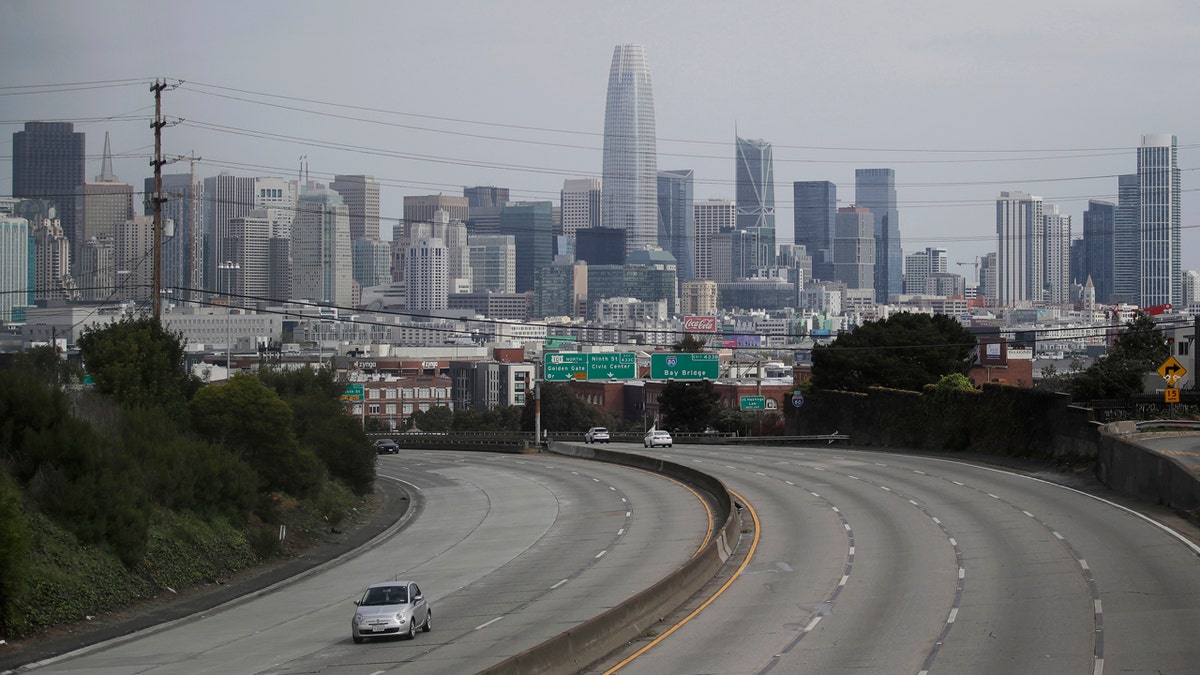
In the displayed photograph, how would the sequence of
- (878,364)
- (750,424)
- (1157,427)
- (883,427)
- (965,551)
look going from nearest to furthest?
(965,551)
(1157,427)
(883,427)
(878,364)
(750,424)

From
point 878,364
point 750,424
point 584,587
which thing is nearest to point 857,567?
point 584,587

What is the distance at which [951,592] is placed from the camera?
3111 cm

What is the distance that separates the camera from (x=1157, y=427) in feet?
184

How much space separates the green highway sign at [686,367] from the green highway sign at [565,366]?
5143 millimetres

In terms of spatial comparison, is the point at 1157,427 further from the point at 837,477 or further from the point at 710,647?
the point at 710,647

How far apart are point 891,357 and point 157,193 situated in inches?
2517

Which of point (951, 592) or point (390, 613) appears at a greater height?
point (951, 592)

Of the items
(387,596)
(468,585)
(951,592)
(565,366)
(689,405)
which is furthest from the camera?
(689,405)

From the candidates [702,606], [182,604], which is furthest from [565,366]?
[702,606]

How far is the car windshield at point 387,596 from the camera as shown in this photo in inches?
1193

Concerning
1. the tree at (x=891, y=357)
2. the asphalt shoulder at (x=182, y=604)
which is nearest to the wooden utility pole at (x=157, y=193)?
the asphalt shoulder at (x=182, y=604)

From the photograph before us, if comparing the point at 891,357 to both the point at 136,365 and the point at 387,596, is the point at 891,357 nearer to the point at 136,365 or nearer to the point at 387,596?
the point at 136,365

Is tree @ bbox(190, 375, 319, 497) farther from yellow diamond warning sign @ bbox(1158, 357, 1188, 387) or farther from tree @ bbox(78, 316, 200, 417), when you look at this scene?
yellow diamond warning sign @ bbox(1158, 357, 1188, 387)

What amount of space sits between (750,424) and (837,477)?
62342 millimetres
